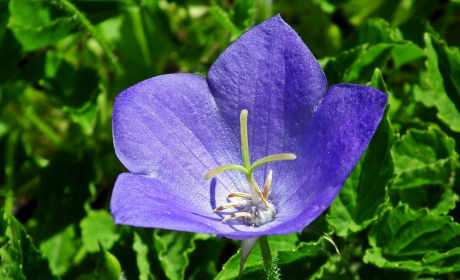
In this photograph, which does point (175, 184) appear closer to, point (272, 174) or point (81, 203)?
point (272, 174)

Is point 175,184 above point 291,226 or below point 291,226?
below

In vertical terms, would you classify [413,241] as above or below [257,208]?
below

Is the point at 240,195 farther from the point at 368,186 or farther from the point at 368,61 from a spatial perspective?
the point at 368,61

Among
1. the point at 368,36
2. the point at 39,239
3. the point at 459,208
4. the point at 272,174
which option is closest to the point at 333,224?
the point at 272,174

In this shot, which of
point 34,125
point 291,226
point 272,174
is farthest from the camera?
point 34,125

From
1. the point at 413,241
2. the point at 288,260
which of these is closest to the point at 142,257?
the point at 288,260

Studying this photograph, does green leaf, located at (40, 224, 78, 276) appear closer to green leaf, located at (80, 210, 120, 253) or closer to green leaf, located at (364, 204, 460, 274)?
green leaf, located at (80, 210, 120, 253)

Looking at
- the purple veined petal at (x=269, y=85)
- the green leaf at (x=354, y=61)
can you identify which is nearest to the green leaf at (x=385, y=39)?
the green leaf at (x=354, y=61)
